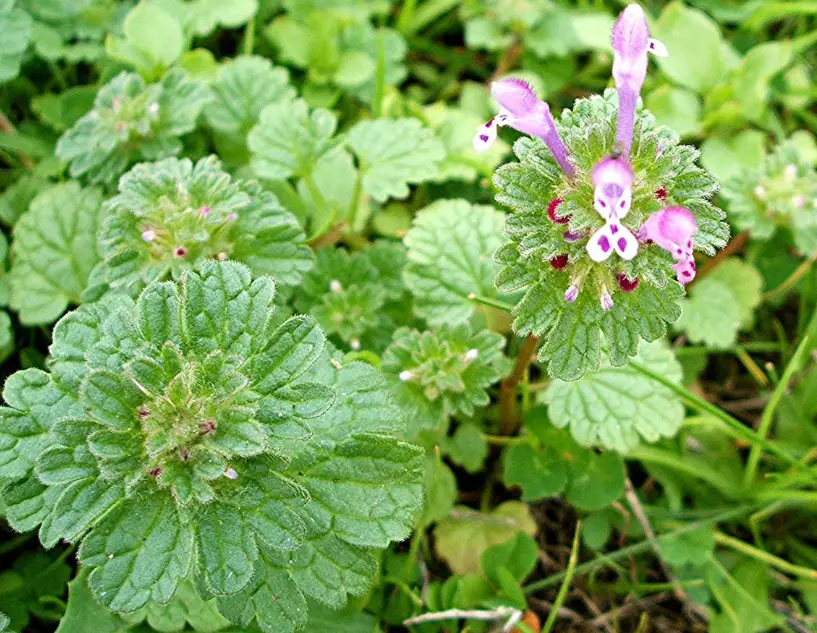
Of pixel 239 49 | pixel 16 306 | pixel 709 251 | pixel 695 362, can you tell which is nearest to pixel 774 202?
pixel 695 362

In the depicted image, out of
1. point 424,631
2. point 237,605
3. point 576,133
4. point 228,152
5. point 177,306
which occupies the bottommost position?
point 424,631

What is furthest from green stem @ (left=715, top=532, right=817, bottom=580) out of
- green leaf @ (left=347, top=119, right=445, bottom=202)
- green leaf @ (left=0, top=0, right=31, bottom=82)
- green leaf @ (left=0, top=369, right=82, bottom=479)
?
green leaf @ (left=0, top=0, right=31, bottom=82)

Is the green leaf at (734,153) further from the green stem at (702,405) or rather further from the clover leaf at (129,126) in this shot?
the clover leaf at (129,126)

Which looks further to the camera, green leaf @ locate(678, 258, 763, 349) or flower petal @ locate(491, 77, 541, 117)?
green leaf @ locate(678, 258, 763, 349)

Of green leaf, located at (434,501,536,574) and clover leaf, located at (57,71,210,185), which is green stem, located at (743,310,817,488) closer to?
green leaf, located at (434,501,536,574)

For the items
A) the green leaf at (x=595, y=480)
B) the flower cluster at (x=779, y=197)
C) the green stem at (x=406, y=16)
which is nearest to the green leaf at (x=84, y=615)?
the green leaf at (x=595, y=480)

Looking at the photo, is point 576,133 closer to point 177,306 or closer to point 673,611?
point 177,306
